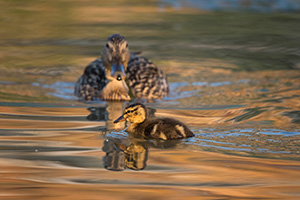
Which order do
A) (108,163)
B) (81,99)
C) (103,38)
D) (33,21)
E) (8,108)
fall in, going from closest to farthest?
(108,163)
(8,108)
(81,99)
(103,38)
(33,21)

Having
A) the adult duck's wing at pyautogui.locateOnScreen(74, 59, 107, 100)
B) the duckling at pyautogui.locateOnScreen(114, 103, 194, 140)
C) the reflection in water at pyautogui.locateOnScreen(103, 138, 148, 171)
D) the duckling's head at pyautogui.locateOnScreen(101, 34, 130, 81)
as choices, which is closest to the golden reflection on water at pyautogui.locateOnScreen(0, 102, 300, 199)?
the reflection in water at pyautogui.locateOnScreen(103, 138, 148, 171)

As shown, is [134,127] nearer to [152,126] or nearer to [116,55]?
[152,126]

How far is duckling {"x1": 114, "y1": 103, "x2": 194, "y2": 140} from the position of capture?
234 inches

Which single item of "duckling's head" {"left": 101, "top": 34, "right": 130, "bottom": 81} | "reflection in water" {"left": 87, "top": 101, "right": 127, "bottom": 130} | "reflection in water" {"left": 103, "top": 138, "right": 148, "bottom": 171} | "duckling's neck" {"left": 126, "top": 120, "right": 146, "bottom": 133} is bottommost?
"reflection in water" {"left": 87, "top": 101, "right": 127, "bottom": 130}

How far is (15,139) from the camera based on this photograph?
5867mm

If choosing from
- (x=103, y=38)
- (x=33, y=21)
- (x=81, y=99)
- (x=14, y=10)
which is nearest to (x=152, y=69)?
(x=81, y=99)

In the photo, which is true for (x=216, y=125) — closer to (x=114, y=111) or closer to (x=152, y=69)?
(x=114, y=111)

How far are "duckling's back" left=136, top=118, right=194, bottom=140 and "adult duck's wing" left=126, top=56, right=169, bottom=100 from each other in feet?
7.63

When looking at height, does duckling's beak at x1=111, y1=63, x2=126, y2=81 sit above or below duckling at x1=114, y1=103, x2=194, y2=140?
above

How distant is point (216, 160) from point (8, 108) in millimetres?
3015

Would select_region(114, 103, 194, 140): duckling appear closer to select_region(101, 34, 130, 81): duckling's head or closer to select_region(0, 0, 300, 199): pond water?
select_region(0, 0, 300, 199): pond water

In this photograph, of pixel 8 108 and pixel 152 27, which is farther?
pixel 152 27

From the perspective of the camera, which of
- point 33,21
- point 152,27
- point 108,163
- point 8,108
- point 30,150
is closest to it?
point 108,163

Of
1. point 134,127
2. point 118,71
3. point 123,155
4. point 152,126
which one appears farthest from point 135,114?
point 118,71
